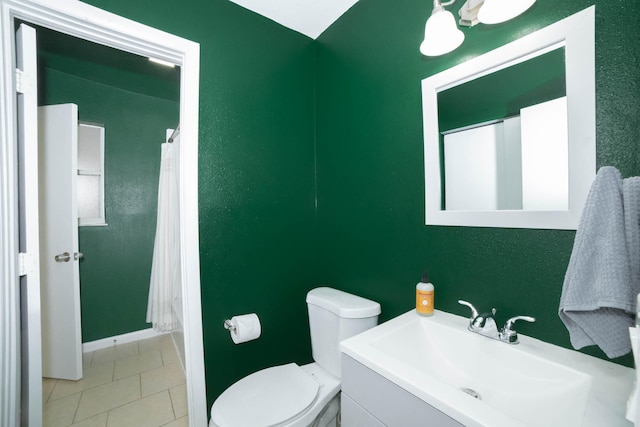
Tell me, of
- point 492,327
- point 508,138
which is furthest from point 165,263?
point 508,138

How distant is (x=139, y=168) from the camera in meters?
2.71

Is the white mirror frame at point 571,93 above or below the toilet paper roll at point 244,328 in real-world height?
above

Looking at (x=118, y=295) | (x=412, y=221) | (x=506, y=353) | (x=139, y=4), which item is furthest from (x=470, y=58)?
(x=118, y=295)

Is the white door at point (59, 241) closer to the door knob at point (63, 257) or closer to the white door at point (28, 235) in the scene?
the door knob at point (63, 257)

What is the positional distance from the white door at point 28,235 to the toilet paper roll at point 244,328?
2.54 feet

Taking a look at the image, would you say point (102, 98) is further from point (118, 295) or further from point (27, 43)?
point (118, 295)

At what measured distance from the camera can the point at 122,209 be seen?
8.66ft

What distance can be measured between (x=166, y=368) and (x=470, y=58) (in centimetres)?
290

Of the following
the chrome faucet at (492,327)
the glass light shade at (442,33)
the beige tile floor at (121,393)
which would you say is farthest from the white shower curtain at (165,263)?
the chrome faucet at (492,327)

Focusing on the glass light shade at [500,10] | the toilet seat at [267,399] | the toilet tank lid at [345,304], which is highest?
the glass light shade at [500,10]

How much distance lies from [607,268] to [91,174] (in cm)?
341

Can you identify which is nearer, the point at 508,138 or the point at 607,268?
the point at 607,268

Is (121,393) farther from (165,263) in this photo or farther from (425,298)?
(425,298)

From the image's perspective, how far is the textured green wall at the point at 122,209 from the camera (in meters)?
2.48
